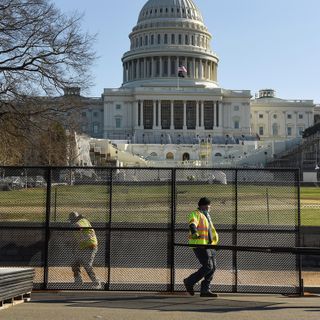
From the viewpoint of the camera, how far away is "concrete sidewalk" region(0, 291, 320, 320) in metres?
11.0

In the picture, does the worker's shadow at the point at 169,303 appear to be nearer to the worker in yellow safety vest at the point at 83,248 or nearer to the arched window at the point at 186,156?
the worker in yellow safety vest at the point at 83,248

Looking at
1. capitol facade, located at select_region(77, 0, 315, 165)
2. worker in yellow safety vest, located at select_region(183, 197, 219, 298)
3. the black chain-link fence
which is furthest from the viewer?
capitol facade, located at select_region(77, 0, 315, 165)

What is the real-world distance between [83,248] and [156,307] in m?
2.94

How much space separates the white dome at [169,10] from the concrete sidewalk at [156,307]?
159960mm

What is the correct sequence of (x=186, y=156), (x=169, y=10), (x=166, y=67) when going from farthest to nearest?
(x=169, y=10) < (x=166, y=67) < (x=186, y=156)

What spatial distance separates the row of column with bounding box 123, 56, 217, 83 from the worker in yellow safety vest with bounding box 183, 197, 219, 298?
152 m

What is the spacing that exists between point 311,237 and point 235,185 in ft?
21.0

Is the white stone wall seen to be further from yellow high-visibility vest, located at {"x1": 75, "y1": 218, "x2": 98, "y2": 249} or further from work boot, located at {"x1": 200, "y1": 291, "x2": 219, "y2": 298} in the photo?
work boot, located at {"x1": 200, "y1": 291, "x2": 219, "y2": 298}

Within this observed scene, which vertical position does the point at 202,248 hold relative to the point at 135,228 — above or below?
below

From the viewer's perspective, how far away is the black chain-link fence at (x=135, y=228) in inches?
566

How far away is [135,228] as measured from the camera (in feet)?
47.0

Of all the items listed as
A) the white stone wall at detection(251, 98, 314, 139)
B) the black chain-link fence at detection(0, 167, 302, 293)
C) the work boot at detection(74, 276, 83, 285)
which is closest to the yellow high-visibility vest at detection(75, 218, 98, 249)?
the black chain-link fence at detection(0, 167, 302, 293)

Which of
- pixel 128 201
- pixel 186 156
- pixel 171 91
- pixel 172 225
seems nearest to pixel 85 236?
pixel 128 201

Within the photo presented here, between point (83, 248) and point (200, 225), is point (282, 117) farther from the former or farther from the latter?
point (200, 225)
